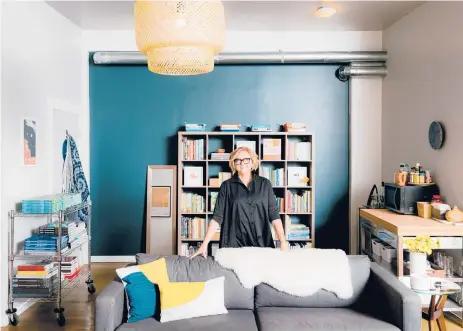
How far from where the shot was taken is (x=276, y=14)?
5.42 metres

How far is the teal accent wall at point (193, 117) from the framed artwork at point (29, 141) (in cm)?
166

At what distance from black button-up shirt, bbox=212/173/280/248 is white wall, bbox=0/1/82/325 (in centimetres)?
194

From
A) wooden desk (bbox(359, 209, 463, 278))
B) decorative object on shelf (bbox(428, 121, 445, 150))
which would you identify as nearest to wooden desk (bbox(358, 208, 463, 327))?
wooden desk (bbox(359, 209, 463, 278))

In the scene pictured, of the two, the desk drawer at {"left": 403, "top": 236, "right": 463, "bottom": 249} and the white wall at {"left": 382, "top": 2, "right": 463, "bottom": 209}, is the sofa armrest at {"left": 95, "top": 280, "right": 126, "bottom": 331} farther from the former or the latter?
the white wall at {"left": 382, "top": 2, "right": 463, "bottom": 209}

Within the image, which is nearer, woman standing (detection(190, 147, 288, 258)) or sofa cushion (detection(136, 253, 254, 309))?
sofa cushion (detection(136, 253, 254, 309))

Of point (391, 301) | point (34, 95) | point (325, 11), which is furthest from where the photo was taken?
point (325, 11)

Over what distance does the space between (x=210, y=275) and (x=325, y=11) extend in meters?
3.28

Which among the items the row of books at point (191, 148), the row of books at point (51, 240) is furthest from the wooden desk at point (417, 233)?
the row of books at point (51, 240)

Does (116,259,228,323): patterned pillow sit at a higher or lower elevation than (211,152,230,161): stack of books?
lower

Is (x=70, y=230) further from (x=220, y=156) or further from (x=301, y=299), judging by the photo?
(x=301, y=299)

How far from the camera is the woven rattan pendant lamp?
234 cm

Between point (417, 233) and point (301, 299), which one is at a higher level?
point (417, 233)

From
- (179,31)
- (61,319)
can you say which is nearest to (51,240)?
(61,319)

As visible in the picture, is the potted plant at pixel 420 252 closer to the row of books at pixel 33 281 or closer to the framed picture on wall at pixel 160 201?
the row of books at pixel 33 281
